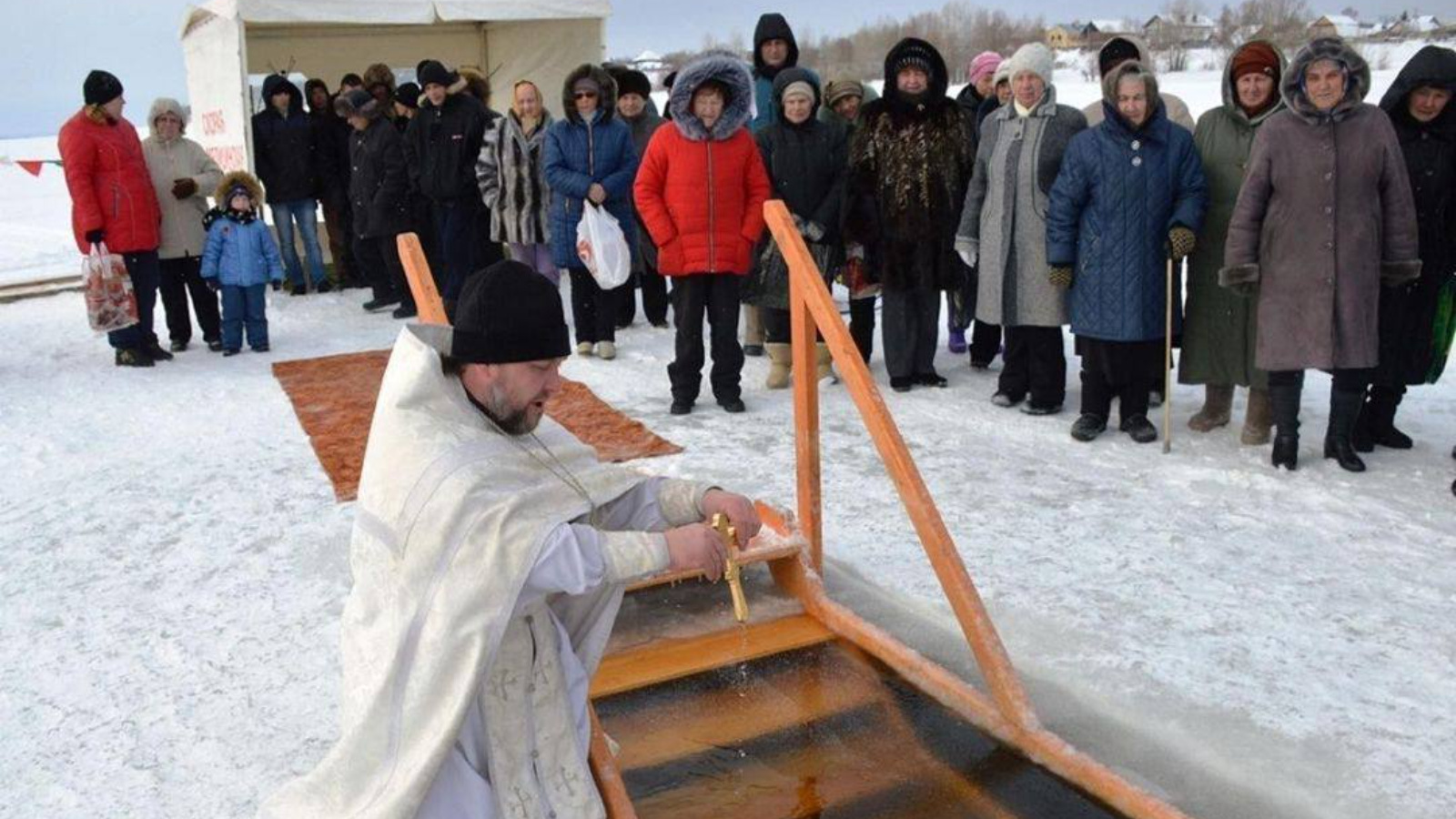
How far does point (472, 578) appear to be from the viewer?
2.12 metres

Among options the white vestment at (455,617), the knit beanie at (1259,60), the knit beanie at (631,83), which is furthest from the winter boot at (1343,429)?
the knit beanie at (631,83)

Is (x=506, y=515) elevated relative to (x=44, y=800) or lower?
elevated

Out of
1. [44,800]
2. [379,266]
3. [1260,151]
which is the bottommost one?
[44,800]

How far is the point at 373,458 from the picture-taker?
7.34ft

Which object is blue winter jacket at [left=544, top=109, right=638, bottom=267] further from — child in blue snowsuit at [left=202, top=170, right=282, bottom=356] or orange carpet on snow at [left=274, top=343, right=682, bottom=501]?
child in blue snowsuit at [left=202, top=170, right=282, bottom=356]

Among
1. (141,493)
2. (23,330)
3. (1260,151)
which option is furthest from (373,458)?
(23,330)

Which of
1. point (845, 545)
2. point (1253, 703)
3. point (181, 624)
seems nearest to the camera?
point (1253, 703)

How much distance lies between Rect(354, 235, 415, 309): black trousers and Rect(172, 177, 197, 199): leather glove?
5.96 feet

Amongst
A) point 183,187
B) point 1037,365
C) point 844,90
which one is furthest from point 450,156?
point 1037,365

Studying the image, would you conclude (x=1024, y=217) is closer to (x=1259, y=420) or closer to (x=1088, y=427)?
(x=1088, y=427)

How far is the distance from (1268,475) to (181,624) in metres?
4.30

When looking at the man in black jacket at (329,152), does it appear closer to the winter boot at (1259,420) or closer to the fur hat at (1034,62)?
the fur hat at (1034,62)

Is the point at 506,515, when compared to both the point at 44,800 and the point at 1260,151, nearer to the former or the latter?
the point at 44,800

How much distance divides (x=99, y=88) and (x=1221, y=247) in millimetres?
6440
